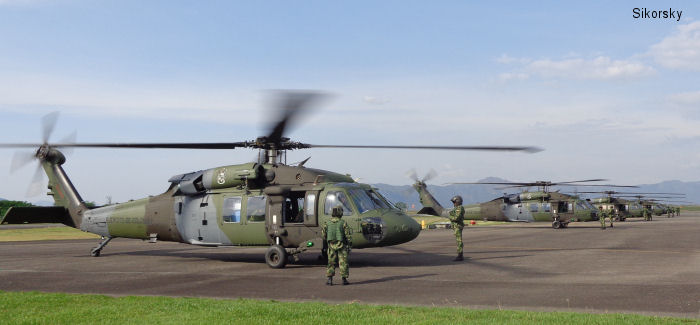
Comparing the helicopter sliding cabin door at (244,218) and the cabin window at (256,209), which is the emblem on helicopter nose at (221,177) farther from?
the cabin window at (256,209)

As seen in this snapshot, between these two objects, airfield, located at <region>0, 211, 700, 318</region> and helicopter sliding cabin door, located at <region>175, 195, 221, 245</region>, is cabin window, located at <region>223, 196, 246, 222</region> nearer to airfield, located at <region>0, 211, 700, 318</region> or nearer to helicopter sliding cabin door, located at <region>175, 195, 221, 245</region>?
helicopter sliding cabin door, located at <region>175, 195, 221, 245</region>

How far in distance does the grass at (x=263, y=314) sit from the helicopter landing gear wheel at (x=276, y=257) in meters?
6.32

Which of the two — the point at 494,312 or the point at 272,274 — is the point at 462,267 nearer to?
the point at 272,274

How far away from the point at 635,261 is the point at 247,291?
1207 cm

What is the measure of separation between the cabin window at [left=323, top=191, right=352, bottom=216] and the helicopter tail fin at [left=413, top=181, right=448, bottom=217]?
32.1 metres

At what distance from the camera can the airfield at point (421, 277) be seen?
10281 millimetres

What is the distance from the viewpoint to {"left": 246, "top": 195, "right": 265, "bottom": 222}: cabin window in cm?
1694

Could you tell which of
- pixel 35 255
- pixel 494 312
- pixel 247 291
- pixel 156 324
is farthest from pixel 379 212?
pixel 35 255

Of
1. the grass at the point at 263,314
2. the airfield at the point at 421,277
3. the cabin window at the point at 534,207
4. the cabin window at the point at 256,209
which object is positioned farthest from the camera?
the cabin window at the point at 534,207

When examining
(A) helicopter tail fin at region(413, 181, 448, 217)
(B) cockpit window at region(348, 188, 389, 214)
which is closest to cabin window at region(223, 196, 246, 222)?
(B) cockpit window at region(348, 188, 389, 214)

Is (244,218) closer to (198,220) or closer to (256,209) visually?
(256,209)

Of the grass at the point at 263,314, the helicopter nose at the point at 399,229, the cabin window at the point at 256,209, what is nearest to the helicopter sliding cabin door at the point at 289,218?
the cabin window at the point at 256,209

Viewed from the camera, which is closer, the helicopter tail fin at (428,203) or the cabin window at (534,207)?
the cabin window at (534,207)

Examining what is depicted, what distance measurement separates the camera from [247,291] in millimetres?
11742
